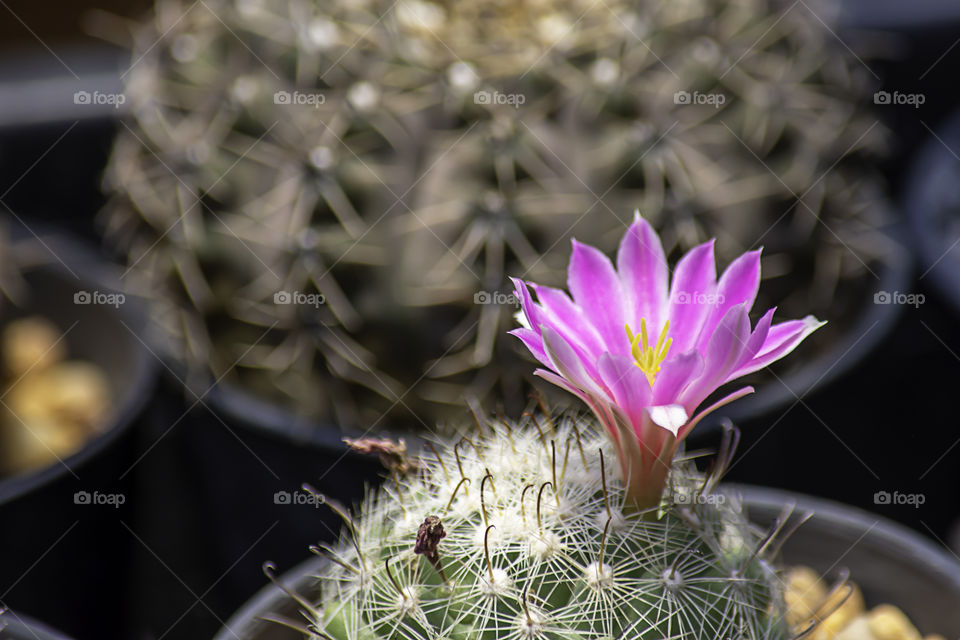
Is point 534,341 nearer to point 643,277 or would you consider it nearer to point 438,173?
point 643,277

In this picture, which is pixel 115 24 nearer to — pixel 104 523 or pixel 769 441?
pixel 104 523

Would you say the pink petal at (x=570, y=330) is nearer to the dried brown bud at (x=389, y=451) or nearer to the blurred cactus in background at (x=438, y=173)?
the dried brown bud at (x=389, y=451)

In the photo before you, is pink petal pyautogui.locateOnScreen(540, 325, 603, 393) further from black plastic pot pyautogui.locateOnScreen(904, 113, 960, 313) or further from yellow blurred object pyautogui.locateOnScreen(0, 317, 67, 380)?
yellow blurred object pyautogui.locateOnScreen(0, 317, 67, 380)

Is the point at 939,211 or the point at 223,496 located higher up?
the point at 939,211

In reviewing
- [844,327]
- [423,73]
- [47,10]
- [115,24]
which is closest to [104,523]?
[423,73]

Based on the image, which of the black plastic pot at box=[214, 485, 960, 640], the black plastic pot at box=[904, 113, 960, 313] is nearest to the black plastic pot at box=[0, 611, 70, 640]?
the black plastic pot at box=[214, 485, 960, 640]

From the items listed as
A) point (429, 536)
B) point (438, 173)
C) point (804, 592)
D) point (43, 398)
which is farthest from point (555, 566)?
point (43, 398)
